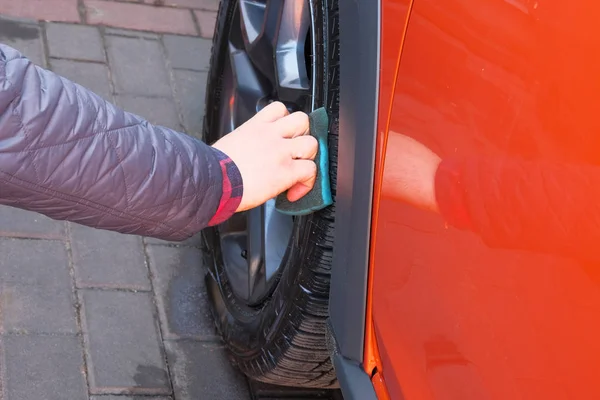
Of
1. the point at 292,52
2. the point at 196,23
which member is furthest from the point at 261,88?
the point at 196,23

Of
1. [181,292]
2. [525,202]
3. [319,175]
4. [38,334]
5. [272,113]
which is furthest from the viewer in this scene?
[181,292]

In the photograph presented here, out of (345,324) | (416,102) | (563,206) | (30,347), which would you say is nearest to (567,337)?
(563,206)

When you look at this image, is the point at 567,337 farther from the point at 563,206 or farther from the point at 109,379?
the point at 109,379

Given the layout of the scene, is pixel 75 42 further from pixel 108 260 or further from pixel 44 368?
pixel 44 368

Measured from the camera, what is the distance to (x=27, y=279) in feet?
7.91

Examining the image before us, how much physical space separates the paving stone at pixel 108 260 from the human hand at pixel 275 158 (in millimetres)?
848

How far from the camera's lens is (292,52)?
1992mm

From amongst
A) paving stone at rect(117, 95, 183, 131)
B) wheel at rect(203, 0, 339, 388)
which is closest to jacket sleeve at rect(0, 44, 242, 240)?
wheel at rect(203, 0, 339, 388)

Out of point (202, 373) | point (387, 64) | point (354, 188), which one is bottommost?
point (202, 373)

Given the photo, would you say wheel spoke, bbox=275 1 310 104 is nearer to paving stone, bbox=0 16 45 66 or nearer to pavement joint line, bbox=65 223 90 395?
pavement joint line, bbox=65 223 90 395

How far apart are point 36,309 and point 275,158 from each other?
0.98 metres

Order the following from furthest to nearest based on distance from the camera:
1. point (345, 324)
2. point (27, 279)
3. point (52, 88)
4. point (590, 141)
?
point (27, 279), point (345, 324), point (52, 88), point (590, 141)

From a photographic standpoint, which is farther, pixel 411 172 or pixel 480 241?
pixel 411 172

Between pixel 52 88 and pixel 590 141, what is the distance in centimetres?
92
